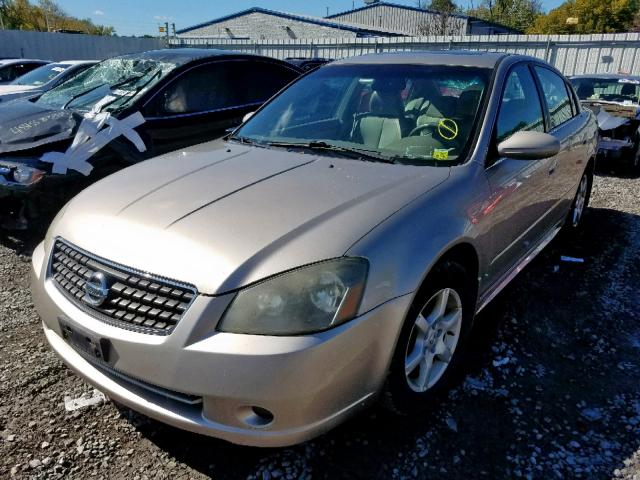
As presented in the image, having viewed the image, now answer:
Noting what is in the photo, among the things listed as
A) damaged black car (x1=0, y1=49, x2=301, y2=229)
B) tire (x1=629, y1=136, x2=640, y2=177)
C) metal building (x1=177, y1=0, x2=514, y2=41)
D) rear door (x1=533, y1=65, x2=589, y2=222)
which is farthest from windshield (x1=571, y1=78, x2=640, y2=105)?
metal building (x1=177, y1=0, x2=514, y2=41)

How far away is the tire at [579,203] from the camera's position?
457 centimetres

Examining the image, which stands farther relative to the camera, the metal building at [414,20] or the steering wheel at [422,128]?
the metal building at [414,20]

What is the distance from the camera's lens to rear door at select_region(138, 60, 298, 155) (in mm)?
4855

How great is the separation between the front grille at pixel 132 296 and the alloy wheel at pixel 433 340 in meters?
0.97

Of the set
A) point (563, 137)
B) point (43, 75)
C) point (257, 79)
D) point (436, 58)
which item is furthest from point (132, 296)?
point (43, 75)

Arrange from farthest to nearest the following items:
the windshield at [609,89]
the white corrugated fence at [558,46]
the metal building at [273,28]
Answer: the metal building at [273,28] < the white corrugated fence at [558,46] < the windshield at [609,89]

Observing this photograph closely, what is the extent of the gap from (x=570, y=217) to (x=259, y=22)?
119 feet

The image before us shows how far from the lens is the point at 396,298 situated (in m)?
1.88

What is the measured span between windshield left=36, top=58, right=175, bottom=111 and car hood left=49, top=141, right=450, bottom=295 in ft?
8.49

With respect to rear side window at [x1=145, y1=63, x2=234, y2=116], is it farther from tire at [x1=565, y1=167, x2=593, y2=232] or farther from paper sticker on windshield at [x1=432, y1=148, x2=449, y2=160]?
tire at [x1=565, y1=167, x2=593, y2=232]

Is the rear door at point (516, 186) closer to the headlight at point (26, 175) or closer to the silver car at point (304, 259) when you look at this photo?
the silver car at point (304, 259)

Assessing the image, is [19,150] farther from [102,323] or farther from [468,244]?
[468,244]

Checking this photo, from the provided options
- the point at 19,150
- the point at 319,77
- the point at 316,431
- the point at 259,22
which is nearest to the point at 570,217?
the point at 319,77

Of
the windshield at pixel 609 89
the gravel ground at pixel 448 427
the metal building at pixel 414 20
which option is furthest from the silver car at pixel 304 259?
the metal building at pixel 414 20
